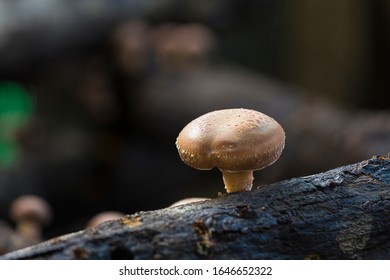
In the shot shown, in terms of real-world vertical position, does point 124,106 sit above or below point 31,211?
above

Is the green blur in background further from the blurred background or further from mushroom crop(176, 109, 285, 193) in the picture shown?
mushroom crop(176, 109, 285, 193)

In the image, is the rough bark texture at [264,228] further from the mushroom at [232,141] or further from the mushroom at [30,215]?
the mushroom at [30,215]

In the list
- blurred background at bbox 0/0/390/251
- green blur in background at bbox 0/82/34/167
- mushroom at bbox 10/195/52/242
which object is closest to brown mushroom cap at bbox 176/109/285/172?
mushroom at bbox 10/195/52/242

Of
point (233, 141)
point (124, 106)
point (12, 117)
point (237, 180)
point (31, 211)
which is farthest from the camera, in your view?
point (12, 117)

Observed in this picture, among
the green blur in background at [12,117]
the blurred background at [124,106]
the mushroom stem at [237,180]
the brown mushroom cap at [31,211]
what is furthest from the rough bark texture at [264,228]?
the green blur in background at [12,117]

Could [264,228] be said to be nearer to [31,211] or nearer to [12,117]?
[31,211]

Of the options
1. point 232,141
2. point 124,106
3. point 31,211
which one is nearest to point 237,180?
point 232,141

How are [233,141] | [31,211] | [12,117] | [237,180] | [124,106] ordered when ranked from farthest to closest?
[12,117] → [124,106] → [31,211] → [237,180] → [233,141]
